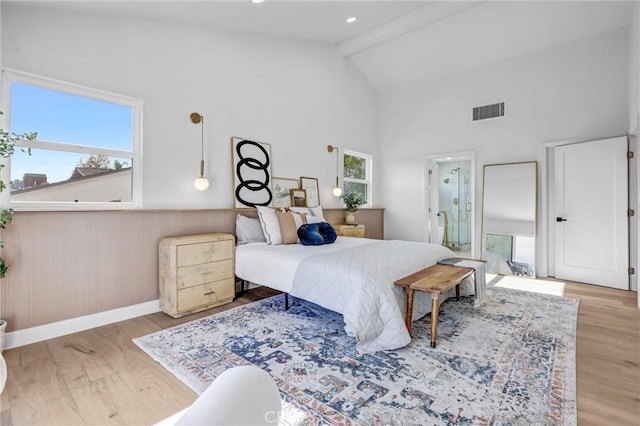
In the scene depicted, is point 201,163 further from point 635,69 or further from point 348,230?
point 635,69

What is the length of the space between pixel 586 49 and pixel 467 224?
3.67 metres

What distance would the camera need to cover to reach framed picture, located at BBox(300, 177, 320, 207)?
475 centimetres

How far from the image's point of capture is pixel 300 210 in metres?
4.18

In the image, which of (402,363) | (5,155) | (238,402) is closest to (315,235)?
(402,363)

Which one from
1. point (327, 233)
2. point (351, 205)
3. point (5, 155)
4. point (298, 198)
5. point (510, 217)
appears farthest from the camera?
point (351, 205)

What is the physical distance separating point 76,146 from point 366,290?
2713 mm

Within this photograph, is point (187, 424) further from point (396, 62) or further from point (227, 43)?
point (396, 62)

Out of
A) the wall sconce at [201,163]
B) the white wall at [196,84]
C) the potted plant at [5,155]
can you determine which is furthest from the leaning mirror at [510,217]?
the potted plant at [5,155]

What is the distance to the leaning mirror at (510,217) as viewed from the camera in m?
4.63

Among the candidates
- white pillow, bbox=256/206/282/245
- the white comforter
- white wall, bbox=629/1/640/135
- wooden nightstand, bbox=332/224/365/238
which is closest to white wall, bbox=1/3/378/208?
white pillow, bbox=256/206/282/245

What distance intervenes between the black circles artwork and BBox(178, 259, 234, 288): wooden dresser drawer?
0.87m

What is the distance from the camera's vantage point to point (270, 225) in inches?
141

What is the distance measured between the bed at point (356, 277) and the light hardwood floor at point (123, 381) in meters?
1.01

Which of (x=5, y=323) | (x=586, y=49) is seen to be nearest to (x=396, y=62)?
(x=586, y=49)
